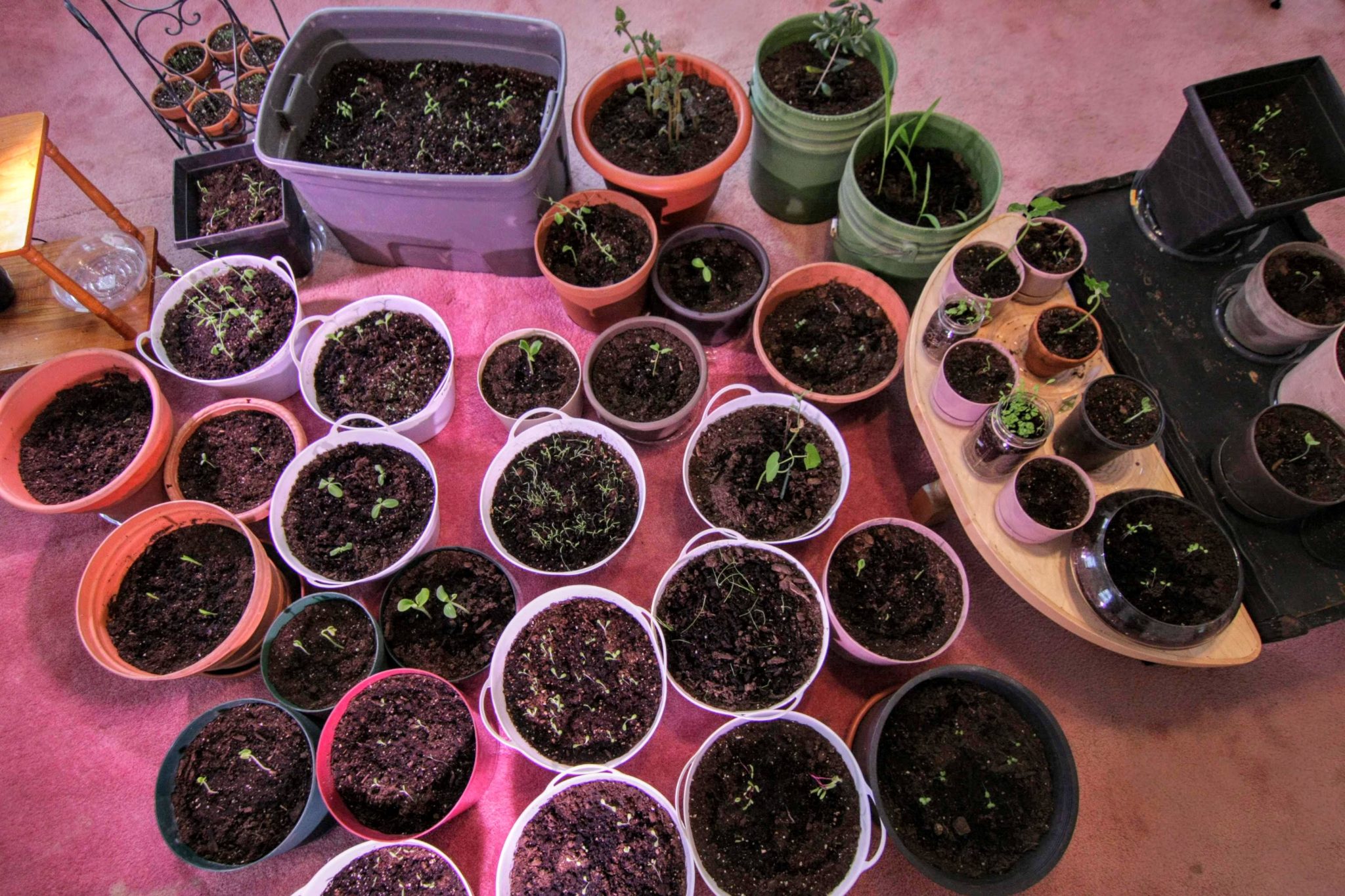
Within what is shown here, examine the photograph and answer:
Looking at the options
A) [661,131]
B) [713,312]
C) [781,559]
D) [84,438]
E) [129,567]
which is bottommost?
[129,567]

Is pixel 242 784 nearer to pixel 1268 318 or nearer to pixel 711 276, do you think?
pixel 711 276

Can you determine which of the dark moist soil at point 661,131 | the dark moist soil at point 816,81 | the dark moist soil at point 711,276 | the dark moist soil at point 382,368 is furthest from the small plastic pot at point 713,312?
the dark moist soil at point 382,368

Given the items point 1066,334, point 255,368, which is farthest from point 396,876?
point 1066,334

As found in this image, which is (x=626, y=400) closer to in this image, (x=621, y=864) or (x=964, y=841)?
(x=621, y=864)

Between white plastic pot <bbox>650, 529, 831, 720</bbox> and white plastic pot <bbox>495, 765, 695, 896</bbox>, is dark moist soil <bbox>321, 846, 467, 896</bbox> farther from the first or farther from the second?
white plastic pot <bbox>650, 529, 831, 720</bbox>

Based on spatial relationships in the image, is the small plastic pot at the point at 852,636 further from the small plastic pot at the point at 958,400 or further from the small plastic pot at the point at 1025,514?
the small plastic pot at the point at 958,400

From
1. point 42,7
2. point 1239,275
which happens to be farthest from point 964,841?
point 42,7

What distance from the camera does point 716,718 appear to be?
1927 millimetres

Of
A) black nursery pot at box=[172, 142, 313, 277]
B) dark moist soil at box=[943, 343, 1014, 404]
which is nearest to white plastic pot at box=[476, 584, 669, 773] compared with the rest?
dark moist soil at box=[943, 343, 1014, 404]

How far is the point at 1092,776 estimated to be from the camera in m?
1.87

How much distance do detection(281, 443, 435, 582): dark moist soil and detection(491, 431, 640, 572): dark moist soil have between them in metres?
0.23

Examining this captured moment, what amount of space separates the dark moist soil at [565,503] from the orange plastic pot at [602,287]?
41 centimetres

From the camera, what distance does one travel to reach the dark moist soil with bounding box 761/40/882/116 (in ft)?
7.25

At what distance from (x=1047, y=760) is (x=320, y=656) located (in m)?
1.75
